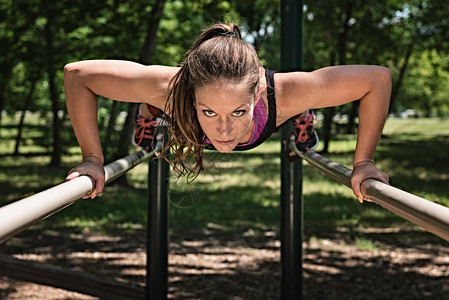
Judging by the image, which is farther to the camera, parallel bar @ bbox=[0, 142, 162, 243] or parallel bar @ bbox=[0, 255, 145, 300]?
parallel bar @ bbox=[0, 255, 145, 300]

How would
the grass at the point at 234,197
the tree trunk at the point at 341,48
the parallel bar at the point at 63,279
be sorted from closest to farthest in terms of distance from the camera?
the parallel bar at the point at 63,279
the grass at the point at 234,197
the tree trunk at the point at 341,48

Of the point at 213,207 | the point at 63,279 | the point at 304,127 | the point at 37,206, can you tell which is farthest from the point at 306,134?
the point at 213,207

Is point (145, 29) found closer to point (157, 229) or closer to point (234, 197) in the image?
point (234, 197)

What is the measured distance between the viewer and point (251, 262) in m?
4.40

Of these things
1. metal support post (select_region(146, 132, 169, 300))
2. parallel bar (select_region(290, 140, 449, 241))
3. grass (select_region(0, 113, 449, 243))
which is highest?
parallel bar (select_region(290, 140, 449, 241))

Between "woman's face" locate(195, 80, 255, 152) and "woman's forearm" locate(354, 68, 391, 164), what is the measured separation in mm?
398

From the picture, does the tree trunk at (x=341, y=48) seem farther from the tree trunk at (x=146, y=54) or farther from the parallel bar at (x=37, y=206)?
the parallel bar at (x=37, y=206)

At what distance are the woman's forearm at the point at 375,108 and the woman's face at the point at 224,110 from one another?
1.30ft

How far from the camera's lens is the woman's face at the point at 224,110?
1617 millimetres

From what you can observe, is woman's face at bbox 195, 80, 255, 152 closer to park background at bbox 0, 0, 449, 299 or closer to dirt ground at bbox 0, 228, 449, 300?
park background at bbox 0, 0, 449, 299

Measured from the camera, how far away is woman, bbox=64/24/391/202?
1640mm

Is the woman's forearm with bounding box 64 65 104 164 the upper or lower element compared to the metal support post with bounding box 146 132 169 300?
upper

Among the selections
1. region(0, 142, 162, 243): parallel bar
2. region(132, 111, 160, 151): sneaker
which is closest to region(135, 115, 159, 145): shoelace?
region(132, 111, 160, 151): sneaker

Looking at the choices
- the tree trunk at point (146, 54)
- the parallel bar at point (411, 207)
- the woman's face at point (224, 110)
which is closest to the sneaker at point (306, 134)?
the woman's face at point (224, 110)
